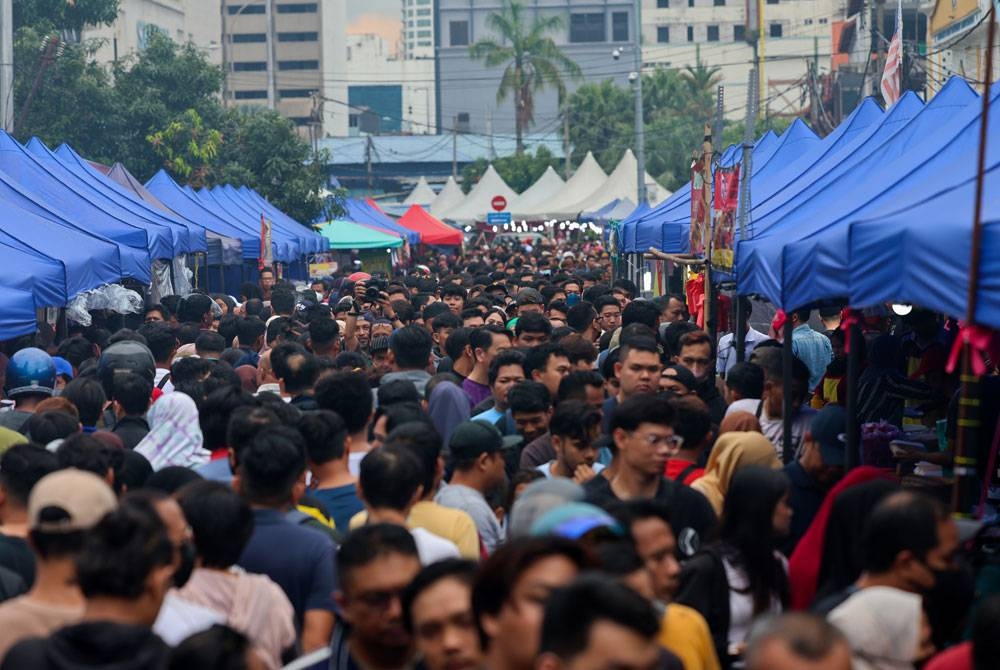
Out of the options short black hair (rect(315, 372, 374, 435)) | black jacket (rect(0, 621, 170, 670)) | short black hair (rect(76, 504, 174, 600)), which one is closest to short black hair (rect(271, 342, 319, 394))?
short black hair (rect(315, 372, 374, 435))

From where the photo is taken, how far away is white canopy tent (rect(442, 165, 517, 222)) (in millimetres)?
50844

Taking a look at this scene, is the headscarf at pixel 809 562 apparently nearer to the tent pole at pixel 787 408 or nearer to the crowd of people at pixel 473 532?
the crowd of people at pixel 473 532

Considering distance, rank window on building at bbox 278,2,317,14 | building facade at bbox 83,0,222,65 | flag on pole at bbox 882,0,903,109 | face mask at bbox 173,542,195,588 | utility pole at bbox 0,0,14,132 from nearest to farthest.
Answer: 1. face mask at bbox 173,542,195,588
2. flag on pole at bbox 882,0,903,109
3. utility pole at bbox 0,0,14,132
4. building facade at bbox 83,0,222,65
5. window on building at bbox 278,2,317,14

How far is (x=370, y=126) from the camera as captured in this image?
436 feet

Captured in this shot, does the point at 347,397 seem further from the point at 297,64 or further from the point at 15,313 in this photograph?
the point at 297,64

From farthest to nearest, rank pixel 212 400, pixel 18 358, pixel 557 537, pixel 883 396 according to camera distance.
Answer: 1. pixel 883 396
2. pixel 18 358
3. pixel 212 400
4. pixel 557 537

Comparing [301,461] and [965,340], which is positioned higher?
[965,340]

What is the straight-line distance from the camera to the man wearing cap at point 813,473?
21.9ft

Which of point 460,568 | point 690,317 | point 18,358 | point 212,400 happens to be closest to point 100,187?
point 690,317

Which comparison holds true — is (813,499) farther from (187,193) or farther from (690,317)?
(187,193)

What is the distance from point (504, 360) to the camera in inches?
352

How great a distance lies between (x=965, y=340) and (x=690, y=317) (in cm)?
1196

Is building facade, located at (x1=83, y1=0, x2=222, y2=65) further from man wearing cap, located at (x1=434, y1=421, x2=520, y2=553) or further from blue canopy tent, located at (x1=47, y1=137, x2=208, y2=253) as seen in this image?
man wearing cap, located at (x1=434, y1=421, x2=520, y2=553)

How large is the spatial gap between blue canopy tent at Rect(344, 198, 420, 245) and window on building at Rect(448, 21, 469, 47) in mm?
77728
